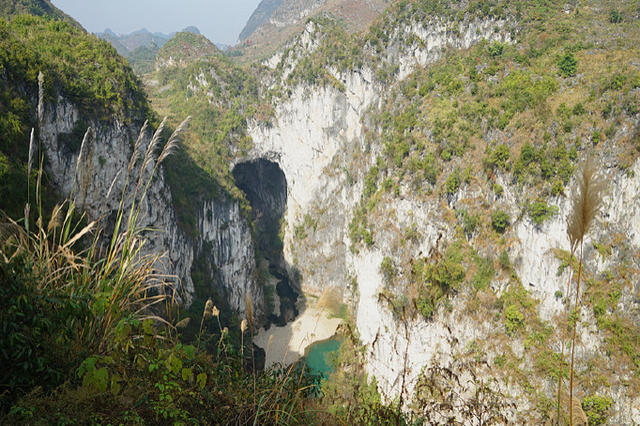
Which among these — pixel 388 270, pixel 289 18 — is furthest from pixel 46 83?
pixel 289 18

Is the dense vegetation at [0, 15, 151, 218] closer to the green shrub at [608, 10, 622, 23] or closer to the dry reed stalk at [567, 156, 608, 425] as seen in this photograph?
the dry reed stalk at [567, 156, 608, 425]

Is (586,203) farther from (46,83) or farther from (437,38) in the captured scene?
(437,38)

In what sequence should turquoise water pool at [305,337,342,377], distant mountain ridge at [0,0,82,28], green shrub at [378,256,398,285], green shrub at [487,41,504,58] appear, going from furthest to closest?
distant mountain ridge at [0,0,82,28]
green shrub at [487,41,504,58]
turquoise water pool at [305,337,342,377]
green shrub at [378,256,398,285]

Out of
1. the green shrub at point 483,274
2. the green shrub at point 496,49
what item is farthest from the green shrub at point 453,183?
the green shrub at point 496,49

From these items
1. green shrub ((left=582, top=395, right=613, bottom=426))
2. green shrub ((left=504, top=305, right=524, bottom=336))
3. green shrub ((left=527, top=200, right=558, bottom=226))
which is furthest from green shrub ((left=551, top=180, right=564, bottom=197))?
green shrub ((left=582, top=395, right=613, bottom=426))

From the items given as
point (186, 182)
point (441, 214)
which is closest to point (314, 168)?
point (186, 182)

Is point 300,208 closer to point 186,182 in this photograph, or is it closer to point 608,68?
point 186,182
